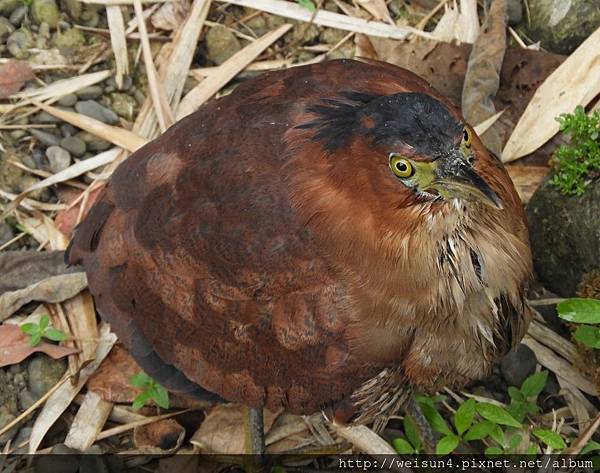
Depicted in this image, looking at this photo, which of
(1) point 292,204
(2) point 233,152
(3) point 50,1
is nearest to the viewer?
(1) point 292,204

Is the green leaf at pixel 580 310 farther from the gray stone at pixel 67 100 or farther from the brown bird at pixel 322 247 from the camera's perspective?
the gray stone at pixel 67 100

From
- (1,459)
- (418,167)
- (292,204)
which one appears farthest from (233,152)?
(1,459)

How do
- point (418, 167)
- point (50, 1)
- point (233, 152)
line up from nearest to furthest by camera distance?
point (418, 167), point (233, 152), point (50, 1)

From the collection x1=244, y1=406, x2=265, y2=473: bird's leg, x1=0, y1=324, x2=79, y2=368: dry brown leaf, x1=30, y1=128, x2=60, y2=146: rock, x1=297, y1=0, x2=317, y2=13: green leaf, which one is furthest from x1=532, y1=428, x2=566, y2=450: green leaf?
A: x1=30, y1=128, x2=60, y2=146: rock

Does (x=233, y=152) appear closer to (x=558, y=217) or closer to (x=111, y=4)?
(x=558, y=217)

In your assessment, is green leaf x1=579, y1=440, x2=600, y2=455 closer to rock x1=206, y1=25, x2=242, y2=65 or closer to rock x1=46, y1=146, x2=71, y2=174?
rock x1=206, y1=25, x2=242, y2=65

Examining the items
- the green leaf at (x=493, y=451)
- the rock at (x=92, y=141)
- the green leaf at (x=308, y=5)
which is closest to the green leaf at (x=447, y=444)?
the green leaf at (x=493, y=451)
